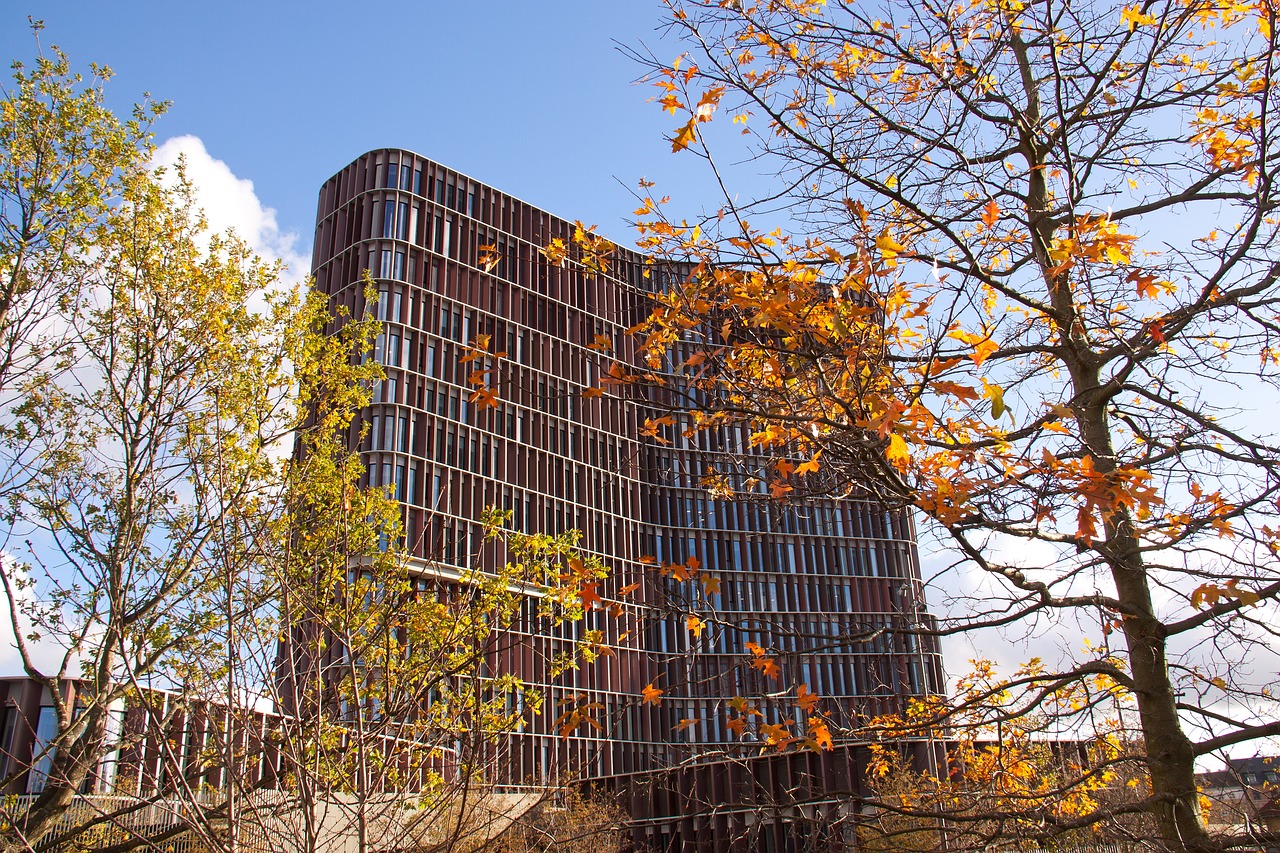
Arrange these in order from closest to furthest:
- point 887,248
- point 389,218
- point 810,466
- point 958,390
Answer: point 958,390 < point 887,248 < point 810,466 < point 389,218

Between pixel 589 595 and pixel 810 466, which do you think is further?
pixel 810 466

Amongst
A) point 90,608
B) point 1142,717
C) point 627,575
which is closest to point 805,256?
point 1142,717

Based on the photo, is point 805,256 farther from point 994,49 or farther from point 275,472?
point 275,472

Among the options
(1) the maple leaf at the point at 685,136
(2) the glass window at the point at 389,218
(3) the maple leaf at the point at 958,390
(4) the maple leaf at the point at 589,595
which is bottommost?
(4) the maple leaf at the point at 589,595

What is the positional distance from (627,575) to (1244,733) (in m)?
27.9

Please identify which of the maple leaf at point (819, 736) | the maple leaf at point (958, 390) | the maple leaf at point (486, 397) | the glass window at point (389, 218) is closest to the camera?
the maple leaf at point (958, 390)

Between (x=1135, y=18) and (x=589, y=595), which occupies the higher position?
(x=1135, y=18)

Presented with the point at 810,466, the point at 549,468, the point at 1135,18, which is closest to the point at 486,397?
the point at 810,466

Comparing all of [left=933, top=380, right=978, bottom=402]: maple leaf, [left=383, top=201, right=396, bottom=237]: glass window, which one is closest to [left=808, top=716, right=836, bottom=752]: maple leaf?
[left=933, top=380, right=978, bottom=402]: maple leaf

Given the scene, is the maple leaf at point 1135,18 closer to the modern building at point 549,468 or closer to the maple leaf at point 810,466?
the maple leaf at point 810,466

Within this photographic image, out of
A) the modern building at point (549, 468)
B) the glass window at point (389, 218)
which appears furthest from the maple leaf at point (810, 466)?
the glass window at point (389, 218)

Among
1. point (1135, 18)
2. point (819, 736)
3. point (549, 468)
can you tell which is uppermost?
point (549, 468)

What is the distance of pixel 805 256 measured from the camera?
10.5 feet

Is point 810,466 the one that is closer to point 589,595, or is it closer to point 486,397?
point 589,595
